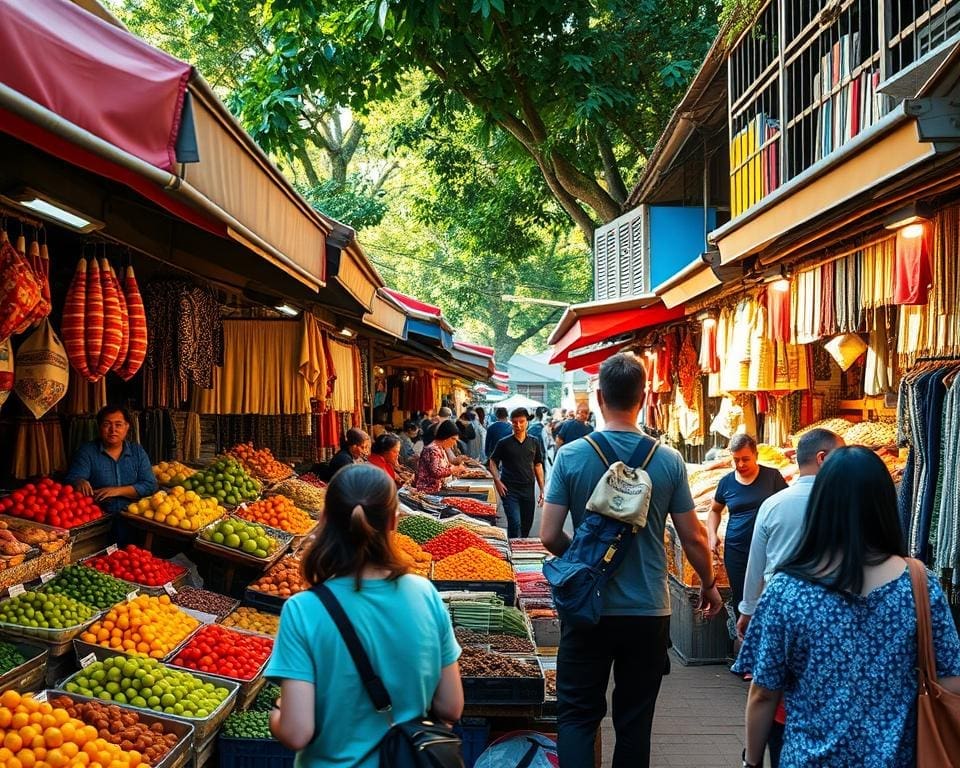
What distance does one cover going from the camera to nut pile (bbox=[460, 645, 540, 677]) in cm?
464

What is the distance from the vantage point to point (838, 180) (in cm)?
446

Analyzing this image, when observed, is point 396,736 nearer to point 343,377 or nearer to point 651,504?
point 651,504

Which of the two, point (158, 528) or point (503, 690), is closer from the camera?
point (503, 690)

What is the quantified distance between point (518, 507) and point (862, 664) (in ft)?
29.2

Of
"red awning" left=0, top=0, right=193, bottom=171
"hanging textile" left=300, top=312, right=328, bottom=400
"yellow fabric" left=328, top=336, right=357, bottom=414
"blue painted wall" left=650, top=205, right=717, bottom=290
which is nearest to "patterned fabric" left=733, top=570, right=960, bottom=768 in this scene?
"red awning" left=0, top=0, right=193, bottom=171

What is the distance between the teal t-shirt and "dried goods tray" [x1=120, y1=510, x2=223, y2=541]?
3.81 m

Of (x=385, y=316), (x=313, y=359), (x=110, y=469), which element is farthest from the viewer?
(x=385, y=316)

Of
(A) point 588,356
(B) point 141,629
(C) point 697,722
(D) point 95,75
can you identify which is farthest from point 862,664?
(A) point 588,356

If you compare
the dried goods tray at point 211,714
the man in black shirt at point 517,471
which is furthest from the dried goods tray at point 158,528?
the man in black shirt at point 517,471

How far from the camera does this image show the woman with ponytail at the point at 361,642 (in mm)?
2494

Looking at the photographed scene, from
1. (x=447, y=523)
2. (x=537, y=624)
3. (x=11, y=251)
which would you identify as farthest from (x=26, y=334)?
(x=447, y=523)

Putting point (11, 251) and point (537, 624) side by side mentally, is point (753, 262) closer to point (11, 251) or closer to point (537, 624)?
point (537, 624)

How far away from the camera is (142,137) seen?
2824 mm

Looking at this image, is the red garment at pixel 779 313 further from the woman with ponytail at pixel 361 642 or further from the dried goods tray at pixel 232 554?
the woman with ponytail at pixel 361 642
